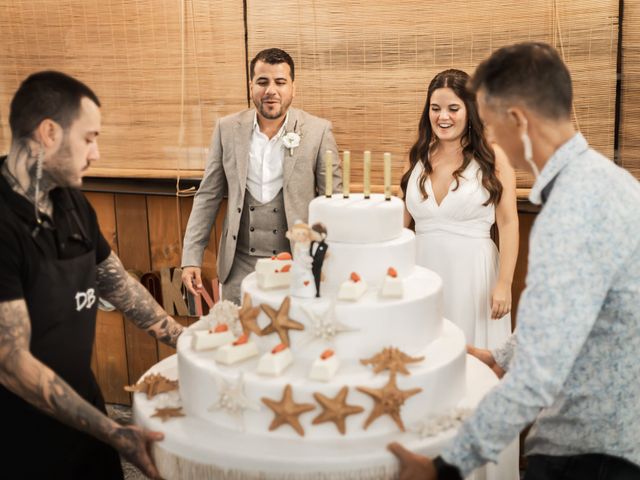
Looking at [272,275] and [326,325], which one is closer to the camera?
[326,325]

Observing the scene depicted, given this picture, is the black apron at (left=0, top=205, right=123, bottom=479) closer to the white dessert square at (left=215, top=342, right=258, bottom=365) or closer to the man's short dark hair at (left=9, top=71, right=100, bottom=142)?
the man's short dark hair at (left=9, top=71, right=100, bottom=142)

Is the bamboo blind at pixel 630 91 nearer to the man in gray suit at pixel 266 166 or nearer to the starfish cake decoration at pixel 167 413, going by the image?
the man in gray suit at pixel 266 166

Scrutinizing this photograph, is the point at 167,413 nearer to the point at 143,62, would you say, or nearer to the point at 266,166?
the point at 266,166

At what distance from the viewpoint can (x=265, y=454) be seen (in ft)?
6.46

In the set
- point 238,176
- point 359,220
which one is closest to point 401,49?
point 238,176

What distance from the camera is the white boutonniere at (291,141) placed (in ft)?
11.5

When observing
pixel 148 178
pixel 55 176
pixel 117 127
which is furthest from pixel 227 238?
pixel 55 176

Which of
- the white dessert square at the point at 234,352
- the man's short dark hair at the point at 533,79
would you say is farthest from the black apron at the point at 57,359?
the man's short dark hair at the point at 533,79

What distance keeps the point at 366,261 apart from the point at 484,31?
183 centimetres

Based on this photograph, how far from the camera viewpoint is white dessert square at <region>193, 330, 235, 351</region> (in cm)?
229

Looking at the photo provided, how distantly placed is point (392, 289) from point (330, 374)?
332mm

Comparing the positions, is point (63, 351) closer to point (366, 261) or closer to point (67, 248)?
point (67, 248)

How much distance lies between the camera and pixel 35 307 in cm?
205

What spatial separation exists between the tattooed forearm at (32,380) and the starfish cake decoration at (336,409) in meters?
0.59
